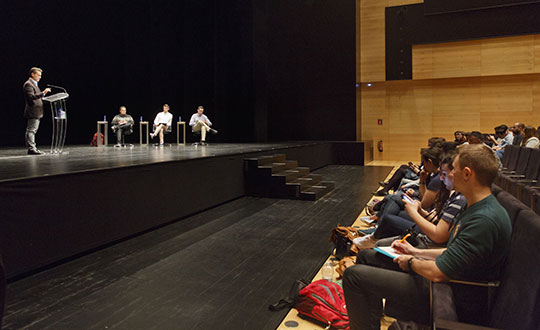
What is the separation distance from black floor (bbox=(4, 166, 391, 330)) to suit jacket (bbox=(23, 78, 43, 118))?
114 inches

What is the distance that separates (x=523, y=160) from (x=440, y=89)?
8.09 m

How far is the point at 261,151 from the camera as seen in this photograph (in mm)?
6840

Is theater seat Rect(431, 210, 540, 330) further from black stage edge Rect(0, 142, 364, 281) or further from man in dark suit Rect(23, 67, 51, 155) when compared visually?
man in dark suit Rect(23, 67, 51, 155)

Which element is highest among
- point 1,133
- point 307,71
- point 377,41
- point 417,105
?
point 377,41

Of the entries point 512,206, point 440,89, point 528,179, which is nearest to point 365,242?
point 512,206

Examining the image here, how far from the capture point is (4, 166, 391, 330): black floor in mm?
2234

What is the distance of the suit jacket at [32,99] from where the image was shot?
17.5 feet

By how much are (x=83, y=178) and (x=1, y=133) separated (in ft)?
20.1

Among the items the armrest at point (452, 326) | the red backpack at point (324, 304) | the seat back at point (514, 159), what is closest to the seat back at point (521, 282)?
the armrest at point (452, 326)

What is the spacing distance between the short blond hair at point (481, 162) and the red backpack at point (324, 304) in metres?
1.11

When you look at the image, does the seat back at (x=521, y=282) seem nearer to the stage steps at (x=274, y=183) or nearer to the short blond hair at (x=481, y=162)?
the short blond hair at (x=481, y=162)

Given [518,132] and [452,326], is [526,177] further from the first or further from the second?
[452,326]

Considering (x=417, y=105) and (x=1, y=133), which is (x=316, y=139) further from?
(x=1, y=133)

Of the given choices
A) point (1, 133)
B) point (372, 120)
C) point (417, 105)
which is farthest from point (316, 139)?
point (1, 133)
